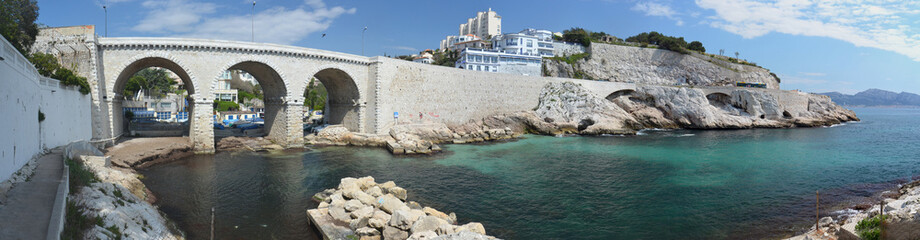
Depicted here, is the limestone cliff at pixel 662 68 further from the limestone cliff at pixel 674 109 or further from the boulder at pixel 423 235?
the boulder at pixel 423 235

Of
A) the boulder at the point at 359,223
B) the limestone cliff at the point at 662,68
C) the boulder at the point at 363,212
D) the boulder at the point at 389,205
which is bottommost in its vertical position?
the boulder at the point at 359,223

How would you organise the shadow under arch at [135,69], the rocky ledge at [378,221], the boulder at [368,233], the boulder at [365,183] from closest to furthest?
the rocky ledge at [378,221] → the boulder at [368,233] → the boulder at [365,183] → the shadow under arch at [135,69]

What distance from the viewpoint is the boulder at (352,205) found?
12109 mm

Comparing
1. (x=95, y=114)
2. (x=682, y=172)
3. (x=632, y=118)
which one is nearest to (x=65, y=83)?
(x=95, y=114)

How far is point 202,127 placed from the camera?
80.4 ft

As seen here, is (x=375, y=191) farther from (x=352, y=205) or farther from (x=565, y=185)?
(x=565, y=185)

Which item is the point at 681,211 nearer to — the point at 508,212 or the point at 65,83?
the point at 508,212

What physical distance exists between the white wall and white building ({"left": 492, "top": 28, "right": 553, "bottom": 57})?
49492mm

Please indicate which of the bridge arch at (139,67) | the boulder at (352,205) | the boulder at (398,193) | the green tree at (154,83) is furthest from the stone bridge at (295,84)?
the green tree at (154,83)

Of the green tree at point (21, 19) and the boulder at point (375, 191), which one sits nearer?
the boulder at point (375, 191)

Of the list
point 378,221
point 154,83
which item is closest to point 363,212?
point 378,221

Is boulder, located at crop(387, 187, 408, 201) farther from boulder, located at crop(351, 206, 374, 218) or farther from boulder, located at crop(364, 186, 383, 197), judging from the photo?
boulder, located at crop(351, 206, 374, 218)

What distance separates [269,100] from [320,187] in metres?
15.7

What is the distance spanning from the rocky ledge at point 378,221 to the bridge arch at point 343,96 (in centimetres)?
1807
